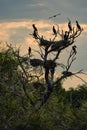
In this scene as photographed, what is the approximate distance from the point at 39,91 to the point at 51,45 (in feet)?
23.2

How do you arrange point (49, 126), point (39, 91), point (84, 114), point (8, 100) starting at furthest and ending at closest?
point (39, 91), point (84, 114), point (8, 100), point (49, 126)

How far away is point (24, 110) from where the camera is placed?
32688mm

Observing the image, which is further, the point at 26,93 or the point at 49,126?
the point at 26,93

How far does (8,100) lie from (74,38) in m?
7.01

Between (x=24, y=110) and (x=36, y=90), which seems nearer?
(x=24, y=110)

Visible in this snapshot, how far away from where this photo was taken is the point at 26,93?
124 feet

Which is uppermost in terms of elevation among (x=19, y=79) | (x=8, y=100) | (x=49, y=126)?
(x=19, y=79)

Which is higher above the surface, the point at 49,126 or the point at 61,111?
the point at 61,111

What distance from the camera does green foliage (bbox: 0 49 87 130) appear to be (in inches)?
1170

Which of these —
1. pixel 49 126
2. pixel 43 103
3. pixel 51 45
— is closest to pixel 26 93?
pixel 43 103

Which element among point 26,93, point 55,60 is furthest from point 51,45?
point 26,93

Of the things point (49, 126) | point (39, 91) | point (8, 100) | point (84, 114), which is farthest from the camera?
point (39, 91)

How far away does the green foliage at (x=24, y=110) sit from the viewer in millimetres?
29719

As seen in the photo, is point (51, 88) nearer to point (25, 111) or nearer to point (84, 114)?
point (84, 114)
